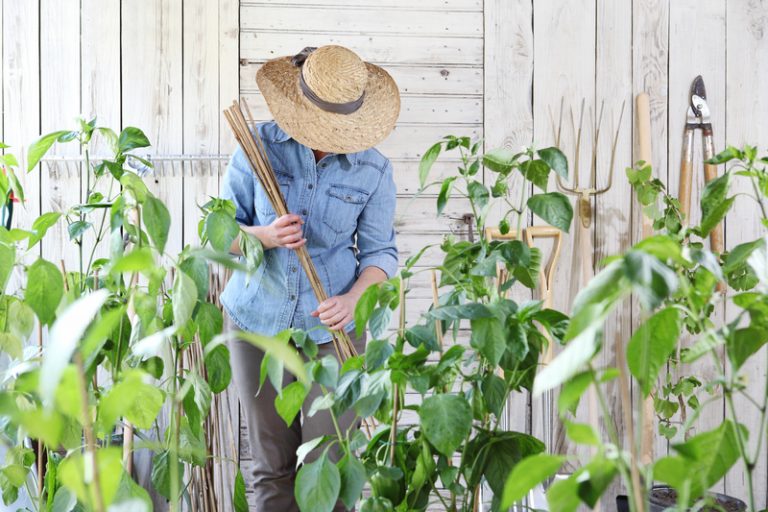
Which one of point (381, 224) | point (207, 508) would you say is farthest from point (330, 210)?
point (207, 508)

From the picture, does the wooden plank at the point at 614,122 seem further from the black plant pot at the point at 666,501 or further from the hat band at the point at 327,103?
Result: the hat band at the point at 327,103

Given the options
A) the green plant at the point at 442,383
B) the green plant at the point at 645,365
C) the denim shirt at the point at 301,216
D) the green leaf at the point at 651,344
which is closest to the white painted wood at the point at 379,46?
the denim shirt at the point at 301,216

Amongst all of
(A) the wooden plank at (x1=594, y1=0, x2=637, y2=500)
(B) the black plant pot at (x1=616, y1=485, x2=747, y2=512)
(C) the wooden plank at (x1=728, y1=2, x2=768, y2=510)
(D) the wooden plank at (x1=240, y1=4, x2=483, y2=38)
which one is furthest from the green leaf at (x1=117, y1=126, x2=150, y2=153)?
(C) the wooden plank at (x1=728, y1=2, x2=768, y2=510)

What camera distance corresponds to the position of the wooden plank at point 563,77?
120 inches

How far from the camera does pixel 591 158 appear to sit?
10.1 ft

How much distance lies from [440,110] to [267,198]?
0.97m

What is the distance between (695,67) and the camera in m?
3.11

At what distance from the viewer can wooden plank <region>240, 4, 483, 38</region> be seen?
291 centimetres

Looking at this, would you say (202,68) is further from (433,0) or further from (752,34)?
(752,34)

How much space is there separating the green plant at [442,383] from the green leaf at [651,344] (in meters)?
0.33

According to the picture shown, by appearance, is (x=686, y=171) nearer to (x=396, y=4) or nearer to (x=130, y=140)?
(x=396, y=4)

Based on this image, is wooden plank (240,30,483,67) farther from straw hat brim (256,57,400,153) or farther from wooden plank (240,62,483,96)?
straw hat brim (256,57,400,153)

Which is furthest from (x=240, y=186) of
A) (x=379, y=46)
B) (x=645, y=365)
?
(x=645, y=365)

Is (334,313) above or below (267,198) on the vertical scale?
below
